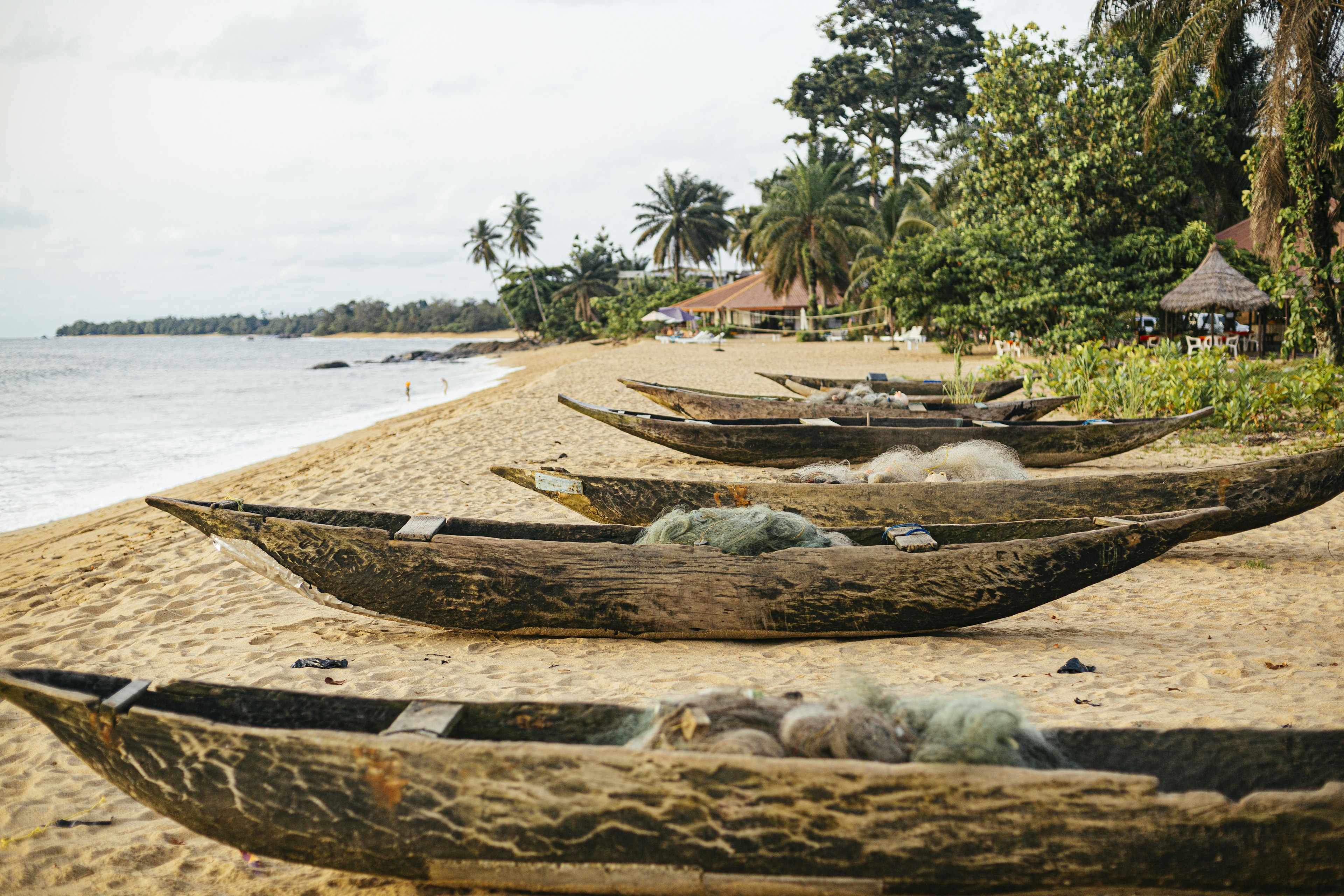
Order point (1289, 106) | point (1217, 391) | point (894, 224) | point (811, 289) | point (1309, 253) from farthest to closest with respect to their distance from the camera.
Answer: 1. point (811, 289)
2. point (894, 224)
3. point (1309, 253)
4. point (1289, 106)
5. point (1217, 391)

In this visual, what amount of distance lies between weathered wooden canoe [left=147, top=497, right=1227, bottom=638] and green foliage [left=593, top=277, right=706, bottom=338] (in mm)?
42064

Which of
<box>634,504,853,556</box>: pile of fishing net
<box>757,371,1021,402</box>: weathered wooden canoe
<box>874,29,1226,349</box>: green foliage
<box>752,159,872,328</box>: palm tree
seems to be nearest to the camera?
<box>634,504,853,556</box>: pile of fishing net

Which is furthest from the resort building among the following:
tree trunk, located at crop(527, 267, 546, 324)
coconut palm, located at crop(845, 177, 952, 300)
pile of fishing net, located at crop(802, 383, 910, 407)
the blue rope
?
the blue rope

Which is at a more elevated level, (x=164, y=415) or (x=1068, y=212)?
(x=1068, y=212)

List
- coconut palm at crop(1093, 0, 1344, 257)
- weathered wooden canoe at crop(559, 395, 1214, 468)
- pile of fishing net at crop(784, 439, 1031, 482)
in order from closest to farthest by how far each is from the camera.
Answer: pile of fishing net at crop(784, 439, 1031, 482), weathered wooden canoe at crop(559, 395, 1214, 468), coconut palm at crop(1093, 0, 1344, 257)

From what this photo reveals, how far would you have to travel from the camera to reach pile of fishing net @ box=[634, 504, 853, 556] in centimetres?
404

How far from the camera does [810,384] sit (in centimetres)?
1316

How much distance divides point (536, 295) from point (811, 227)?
96.0 ft

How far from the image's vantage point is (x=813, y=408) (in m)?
10.1

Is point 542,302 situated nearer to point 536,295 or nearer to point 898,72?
point 536,295

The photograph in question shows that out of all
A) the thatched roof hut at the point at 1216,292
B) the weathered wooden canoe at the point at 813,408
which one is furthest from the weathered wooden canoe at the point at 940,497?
the thatched roof hut at the point at 1216,292

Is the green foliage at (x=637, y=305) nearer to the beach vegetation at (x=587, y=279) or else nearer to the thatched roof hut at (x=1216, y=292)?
the beach vegetation at (x=587, y=279)

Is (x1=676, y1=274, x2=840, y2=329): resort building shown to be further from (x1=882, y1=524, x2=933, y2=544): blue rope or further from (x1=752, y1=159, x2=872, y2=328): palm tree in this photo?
(x1=882, y1=524, x2=933, y2=544): blue rope

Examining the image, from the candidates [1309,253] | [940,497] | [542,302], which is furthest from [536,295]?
[940,497]
